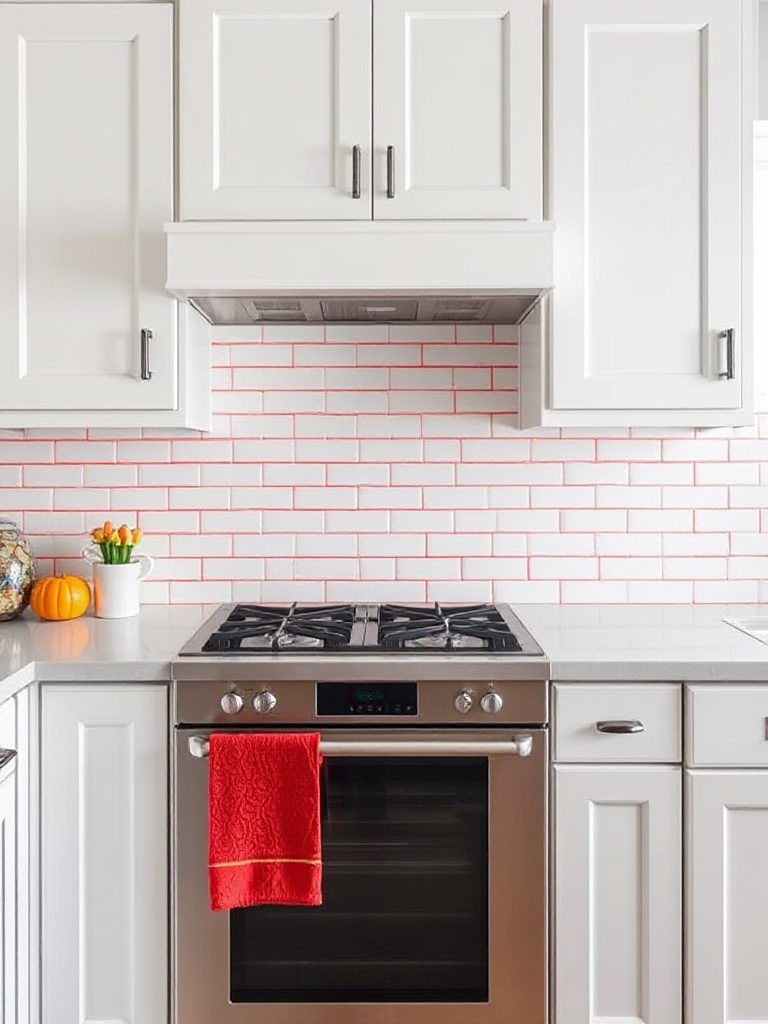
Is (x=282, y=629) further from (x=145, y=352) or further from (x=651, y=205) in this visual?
(x=651, y=205)

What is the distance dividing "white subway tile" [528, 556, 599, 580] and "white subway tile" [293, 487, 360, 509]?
53 centimetres

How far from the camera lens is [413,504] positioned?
8.55 ft

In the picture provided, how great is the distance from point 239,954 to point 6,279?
1.59m

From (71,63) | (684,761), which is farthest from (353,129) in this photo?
(684,761)

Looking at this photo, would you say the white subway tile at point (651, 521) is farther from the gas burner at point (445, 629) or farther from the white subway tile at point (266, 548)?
the white subway tile at point (266, 548)

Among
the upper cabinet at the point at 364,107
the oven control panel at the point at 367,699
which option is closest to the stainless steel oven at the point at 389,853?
the oven control panel at the point at 367,699

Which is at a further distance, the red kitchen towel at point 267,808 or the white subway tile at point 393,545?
the white subway tile at point 393,545

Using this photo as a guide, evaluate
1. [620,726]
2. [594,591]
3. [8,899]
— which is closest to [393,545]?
[594,591]

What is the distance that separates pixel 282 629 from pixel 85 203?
109 cm

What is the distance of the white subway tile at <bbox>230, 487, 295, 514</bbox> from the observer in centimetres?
261

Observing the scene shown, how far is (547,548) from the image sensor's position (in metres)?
2.60

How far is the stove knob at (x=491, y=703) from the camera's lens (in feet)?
6.22

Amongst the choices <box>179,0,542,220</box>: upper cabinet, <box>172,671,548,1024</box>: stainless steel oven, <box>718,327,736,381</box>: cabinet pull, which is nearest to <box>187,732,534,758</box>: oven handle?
<box>172,671,548,1024</box>: stainless steel oven

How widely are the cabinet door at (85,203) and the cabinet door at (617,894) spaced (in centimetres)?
129
